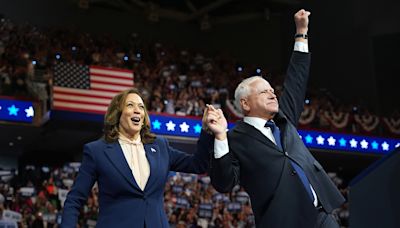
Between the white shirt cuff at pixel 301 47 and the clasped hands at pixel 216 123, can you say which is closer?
the clasped hands at pixel 216 123

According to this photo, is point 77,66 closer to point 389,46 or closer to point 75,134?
point 75,134

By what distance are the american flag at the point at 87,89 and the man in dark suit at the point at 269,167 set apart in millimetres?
9574

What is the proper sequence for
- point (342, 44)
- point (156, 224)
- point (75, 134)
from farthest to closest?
1. point (342, 44)
2. point (75, 134)
3. point (156, 224)

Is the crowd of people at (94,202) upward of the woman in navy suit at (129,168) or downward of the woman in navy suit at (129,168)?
downward

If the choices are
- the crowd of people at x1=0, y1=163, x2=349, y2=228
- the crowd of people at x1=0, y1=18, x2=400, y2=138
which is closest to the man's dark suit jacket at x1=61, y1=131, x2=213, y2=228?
the crowd of people at x1=0, y1=163, x2=349, y2=228

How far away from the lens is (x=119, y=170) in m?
3.10

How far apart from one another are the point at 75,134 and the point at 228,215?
16.7 ft

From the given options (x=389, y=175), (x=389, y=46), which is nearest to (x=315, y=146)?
(x=389, y=46)

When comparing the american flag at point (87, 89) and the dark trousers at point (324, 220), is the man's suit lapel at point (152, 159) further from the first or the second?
the american flag at point (87, 89)

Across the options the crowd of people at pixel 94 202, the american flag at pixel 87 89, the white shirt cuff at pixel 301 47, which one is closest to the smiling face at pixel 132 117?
the white shirt cuff at pixel 301 47

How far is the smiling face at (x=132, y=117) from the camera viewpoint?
127 inches

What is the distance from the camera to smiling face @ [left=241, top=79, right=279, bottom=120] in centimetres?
322

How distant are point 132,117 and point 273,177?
74cm

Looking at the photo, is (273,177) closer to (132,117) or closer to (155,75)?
(132,117)
